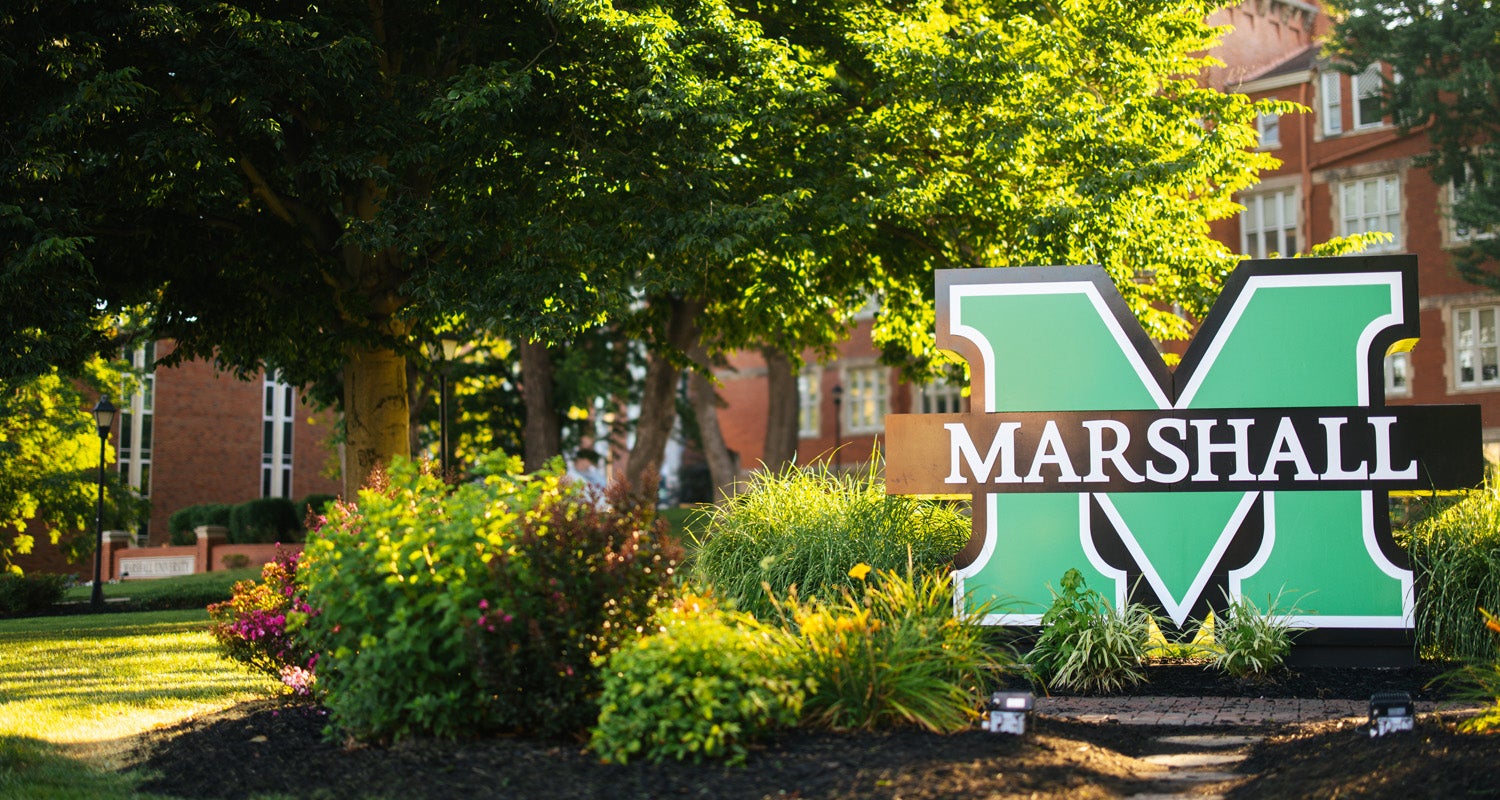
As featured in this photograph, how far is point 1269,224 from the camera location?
38469 mm

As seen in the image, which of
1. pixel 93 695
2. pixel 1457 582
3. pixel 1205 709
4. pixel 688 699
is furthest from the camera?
pixel 93 695

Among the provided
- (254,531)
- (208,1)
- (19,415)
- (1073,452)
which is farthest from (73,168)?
(254,531)

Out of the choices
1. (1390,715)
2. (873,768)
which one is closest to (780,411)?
(1390,715)

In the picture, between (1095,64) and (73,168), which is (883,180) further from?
(73,168)

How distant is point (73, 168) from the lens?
13.9m

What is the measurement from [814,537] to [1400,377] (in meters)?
30.4

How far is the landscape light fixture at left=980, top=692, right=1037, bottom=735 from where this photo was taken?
6.71 metres

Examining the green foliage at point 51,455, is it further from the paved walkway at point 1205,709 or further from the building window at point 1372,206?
the building window at point 1372,206

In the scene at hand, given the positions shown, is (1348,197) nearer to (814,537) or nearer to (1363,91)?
(1363,91)

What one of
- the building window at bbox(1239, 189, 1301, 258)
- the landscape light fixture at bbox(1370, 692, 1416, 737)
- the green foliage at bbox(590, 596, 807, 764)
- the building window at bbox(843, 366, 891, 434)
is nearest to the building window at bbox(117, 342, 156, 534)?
the building window at bbox(843, 366, 891, 434)

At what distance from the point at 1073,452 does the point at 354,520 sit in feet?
17.2

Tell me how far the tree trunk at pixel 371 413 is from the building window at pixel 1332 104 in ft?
98.1

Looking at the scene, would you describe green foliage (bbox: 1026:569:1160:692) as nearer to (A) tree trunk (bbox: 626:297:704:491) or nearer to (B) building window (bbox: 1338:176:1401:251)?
(A) tree trunk (bbox: 626:297:704:491)

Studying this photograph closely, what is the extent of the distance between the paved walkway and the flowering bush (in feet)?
15.6
